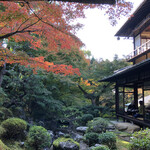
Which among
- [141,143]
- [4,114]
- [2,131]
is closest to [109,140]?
[141,143]

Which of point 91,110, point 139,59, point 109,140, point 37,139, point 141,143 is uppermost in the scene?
point 139,59

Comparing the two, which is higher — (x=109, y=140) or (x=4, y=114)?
(x=4, y=114)

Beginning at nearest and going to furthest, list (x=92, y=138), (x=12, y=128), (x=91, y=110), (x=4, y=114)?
(x=92, y=138) → (x=12, y=128) → (x=4, y=114) → (x=91, y=110)

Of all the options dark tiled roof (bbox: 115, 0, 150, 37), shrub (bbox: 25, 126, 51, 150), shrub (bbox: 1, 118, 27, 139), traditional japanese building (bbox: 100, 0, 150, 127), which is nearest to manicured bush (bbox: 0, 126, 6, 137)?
shrub (bbox: 1, 118, 27, 139)

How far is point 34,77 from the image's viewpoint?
10.2 meters

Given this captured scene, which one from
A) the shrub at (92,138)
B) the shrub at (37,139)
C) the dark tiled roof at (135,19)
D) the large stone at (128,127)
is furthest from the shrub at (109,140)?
the dark tiled roof at (135,19)

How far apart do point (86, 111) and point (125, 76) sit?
15.9 ft

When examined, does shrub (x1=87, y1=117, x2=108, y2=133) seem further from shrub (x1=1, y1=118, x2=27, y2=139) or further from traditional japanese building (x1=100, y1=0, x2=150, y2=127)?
shrub (x1=1, y1=118, x2=27, y2=139)

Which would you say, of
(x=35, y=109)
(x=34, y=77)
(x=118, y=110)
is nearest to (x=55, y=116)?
(x=35, y=109)

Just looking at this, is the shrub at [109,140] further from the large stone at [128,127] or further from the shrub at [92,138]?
the large stone at [128,127]

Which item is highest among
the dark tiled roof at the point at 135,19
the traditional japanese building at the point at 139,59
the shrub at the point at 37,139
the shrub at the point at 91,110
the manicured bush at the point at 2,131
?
the dark tiled roof at the point at 135,19

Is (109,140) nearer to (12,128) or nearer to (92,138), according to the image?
(92,138)

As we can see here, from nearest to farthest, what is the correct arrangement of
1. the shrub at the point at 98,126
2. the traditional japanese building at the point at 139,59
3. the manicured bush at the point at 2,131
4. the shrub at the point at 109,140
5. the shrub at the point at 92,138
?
1. the shrub at the point at 109,140
2. the manicured bush at the point at 2,131
3. the shrub at the point at 92,138
4. the shrub at the point at 98,126
5. the traditional japanese building at the point at 139,59

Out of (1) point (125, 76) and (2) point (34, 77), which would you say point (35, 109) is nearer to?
(2) point (34, 77)
